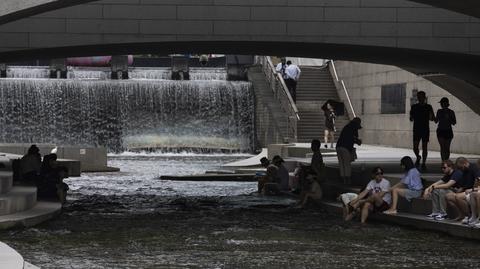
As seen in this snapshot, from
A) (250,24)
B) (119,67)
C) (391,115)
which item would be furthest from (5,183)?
(119,67)

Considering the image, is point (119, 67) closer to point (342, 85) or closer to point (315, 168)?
A: point (342, 85)

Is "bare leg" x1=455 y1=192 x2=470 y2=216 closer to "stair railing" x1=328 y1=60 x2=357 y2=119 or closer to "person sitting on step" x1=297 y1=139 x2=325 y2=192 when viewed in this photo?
"person sitting on step" x1=297 y1=139 x2=325 y2=192

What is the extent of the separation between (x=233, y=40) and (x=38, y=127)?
23208 millimetres

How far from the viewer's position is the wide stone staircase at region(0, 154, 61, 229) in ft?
49.9

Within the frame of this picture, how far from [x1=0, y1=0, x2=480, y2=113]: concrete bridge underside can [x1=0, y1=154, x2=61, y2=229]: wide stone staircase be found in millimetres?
3671

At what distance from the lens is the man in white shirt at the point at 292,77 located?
3872 centimetres

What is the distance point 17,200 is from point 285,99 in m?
23.6

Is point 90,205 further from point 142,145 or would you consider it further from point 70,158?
point 142,145

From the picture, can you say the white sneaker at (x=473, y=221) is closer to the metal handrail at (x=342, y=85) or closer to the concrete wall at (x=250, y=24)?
the concrete wall at (x=250, y=24)

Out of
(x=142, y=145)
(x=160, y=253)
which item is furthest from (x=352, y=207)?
(x=142, y=145)

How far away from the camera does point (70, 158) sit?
105ft

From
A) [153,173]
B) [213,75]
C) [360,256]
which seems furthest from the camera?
[213,75]

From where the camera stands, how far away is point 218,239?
Result: 1449 cm

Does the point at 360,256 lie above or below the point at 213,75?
below
